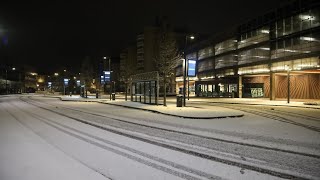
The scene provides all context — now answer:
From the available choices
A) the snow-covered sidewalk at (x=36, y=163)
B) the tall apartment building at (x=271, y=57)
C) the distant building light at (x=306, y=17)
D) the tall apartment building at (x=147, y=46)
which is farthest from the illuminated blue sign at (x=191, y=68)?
the tall apartment building at (x=147, y=46)

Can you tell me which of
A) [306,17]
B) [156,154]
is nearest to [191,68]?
[156,154]

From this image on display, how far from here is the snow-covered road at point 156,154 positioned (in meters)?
6.65

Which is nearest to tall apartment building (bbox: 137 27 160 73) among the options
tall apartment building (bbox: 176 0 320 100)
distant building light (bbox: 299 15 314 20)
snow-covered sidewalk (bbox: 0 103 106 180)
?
tall apartment building (bbox: 176 0 320 100)

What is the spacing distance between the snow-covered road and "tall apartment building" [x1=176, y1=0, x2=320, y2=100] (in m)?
26.2

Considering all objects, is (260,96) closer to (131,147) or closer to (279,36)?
(279,36)

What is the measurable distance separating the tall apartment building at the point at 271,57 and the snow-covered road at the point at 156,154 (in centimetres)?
2623

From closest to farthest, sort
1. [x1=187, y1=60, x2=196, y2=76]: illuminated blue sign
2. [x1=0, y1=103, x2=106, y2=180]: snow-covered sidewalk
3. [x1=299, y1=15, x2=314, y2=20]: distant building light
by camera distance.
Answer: [x1=0, y1=103, x2=106, y2=180]: snow-covered sidewalk
[x1=187, y1=60, x2=196, y2=76]: illuminated blue sign
[x1=299, y1=15, x2=314, y2=20]: distant building light

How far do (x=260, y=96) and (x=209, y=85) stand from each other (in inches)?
602

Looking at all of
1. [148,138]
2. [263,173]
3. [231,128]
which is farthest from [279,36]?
[263,173]

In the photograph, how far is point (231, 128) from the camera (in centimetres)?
1384

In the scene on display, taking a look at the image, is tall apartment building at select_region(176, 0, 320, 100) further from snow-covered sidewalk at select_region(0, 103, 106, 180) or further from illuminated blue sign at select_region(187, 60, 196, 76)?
snow-covered sidewalk at select_region(0, 103, 106, 180)

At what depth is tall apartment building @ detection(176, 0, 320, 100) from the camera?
38722 millimetres

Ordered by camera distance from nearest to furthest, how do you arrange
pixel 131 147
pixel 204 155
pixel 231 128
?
1. pixel 204 155
2. pixel 131 147
3. pixel 231 128

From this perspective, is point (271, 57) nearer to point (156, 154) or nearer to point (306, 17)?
point (306, 17)
